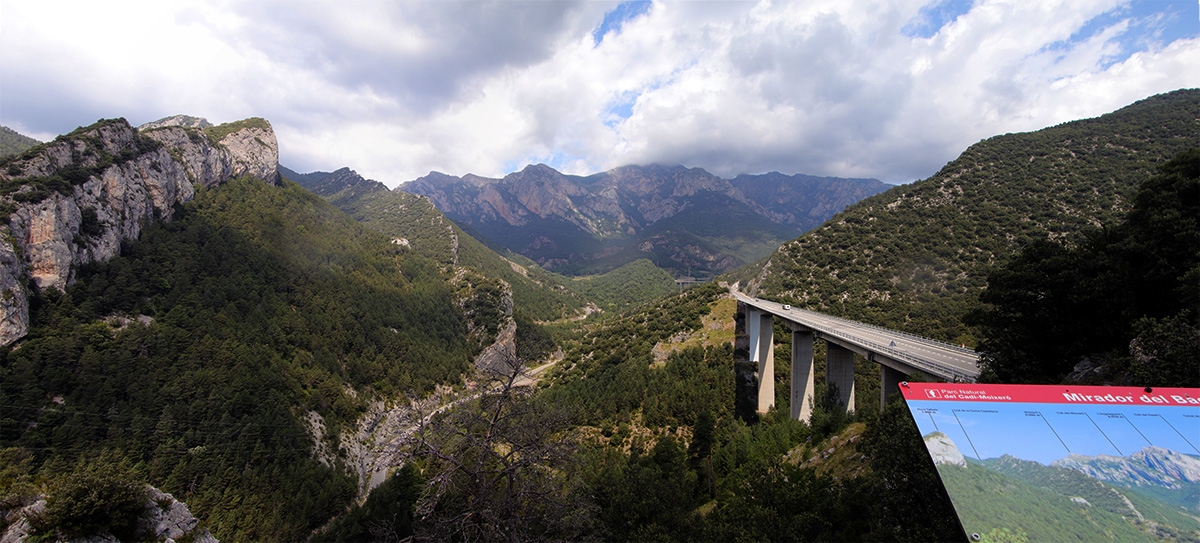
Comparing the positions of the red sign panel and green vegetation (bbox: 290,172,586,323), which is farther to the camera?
green vegetation (bbox: 290,172,586,323)

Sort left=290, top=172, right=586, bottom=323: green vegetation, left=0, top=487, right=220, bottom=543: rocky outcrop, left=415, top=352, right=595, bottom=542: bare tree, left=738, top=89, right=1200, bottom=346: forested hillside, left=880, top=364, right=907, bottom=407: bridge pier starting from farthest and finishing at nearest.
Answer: left=290, top=172, right=586, bottom=323: green vegetation < left=738, top=89, right=1200, bottom=346: forested hillside < left=880, top=364, right=907, bottom=407: bridge pier < left=0, top=487, right=220, bottom=543: rocky outcrop < left=415, top=352, right=595, bottom=542: bare tree

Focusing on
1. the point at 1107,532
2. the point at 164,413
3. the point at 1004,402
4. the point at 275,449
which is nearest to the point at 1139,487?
the point at 1107,532

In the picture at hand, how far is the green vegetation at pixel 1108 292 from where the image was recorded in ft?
39.0

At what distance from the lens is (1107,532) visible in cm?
511

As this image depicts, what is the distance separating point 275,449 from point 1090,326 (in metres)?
67.2

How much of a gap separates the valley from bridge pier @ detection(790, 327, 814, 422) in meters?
1.86

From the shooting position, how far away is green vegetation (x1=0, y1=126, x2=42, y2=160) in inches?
4013

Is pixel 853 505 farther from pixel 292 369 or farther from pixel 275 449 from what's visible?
pixel 292 369

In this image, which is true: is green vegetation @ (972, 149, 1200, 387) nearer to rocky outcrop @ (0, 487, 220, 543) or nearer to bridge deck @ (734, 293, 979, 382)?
bridge deck @ (734, 293, 979, 382)

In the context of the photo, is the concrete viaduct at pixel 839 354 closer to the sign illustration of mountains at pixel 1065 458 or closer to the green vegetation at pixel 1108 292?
the green vegetation at pixel 1108 292

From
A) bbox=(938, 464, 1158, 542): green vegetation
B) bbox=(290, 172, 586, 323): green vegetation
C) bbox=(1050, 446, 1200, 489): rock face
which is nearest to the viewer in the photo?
bbox=(938, 464, 1158, 542): green vegetation

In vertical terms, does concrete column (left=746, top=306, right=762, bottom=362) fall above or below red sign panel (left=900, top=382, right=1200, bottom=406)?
below

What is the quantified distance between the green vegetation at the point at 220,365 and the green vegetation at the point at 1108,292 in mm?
55560

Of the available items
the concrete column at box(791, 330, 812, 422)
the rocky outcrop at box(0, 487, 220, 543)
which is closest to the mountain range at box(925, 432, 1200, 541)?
the rocky outcrop at box(0, 487, 220, 543)
